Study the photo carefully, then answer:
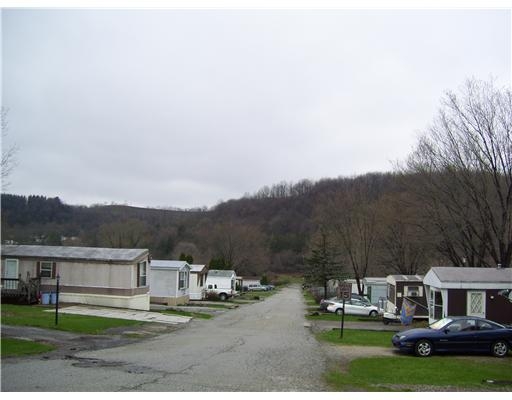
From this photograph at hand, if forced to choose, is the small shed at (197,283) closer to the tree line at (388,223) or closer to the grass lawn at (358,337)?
the tree line at (388,223)

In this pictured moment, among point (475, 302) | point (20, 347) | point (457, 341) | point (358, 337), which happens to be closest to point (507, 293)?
point (475, 302)

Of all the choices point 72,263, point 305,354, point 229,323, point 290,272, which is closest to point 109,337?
point 305,354

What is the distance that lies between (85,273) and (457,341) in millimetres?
21790

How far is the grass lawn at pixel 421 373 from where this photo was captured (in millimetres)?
12891

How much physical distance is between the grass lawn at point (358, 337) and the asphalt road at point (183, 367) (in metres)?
1.42

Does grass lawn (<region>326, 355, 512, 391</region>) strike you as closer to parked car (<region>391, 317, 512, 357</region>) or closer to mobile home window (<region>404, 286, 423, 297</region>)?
parked car (<region>391, 317, 512, 357</region>)

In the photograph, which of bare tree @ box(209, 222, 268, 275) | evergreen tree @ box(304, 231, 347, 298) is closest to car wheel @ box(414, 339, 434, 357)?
evergreen tree @ box(304, 231, 347, 298)

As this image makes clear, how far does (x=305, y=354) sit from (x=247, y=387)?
6766mm

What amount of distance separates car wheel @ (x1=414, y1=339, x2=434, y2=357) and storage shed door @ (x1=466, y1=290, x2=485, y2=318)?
8.32 m

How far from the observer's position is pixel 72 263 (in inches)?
1272

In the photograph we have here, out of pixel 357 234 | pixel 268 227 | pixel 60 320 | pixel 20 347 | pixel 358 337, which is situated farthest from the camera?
pixel 268 227

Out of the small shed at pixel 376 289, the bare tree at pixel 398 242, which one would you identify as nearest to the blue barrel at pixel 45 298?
the bare tree at pixel 398 242

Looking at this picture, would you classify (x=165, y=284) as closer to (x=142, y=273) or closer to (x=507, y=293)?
(x=142, y=273)

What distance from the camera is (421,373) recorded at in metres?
14.7
